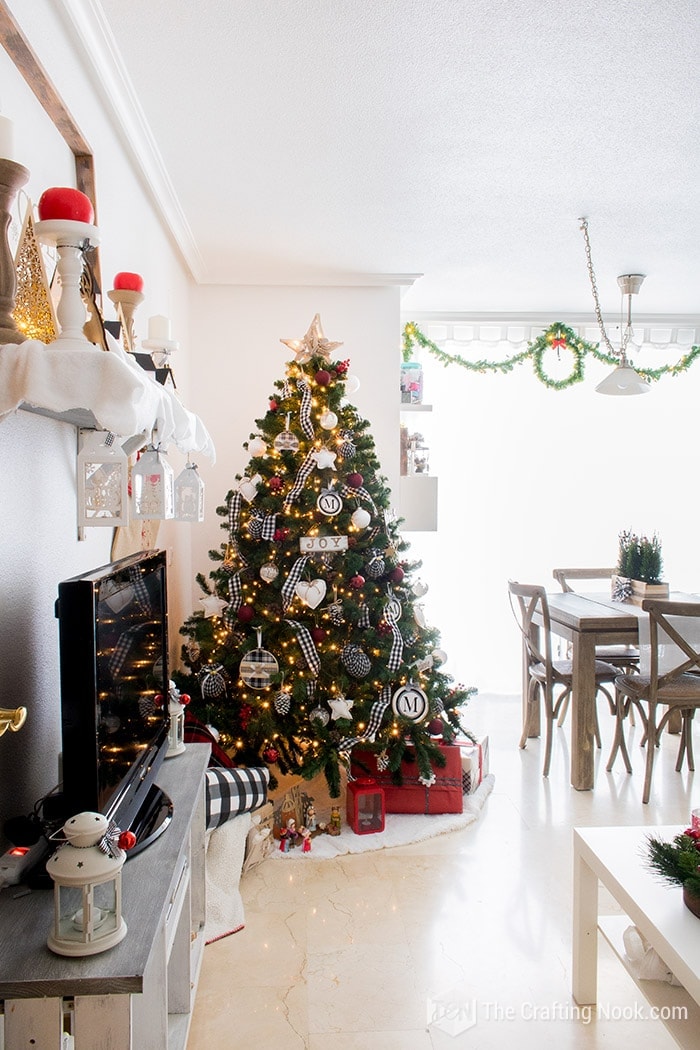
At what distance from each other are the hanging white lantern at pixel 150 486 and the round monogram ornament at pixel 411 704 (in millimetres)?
1583

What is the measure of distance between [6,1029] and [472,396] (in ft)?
14.7

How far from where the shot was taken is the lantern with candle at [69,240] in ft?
4.20

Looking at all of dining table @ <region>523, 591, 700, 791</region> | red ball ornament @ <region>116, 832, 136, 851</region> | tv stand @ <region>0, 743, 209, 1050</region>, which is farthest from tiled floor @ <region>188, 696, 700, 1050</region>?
red ball ornament @ <region>116, 832, 136, 851</region>

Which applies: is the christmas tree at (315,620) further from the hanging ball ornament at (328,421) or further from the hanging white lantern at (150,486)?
the hanging white lantern at (150,486)

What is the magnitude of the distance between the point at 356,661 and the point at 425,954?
1.13 meters

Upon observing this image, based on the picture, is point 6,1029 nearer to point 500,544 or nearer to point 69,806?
point 69,806

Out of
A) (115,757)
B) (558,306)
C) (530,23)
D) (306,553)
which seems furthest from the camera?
(558,306)

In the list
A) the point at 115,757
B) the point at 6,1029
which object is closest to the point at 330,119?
the point at 115,757

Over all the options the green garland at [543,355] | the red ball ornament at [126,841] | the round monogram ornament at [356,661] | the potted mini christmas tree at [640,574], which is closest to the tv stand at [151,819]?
the red ball ornament at [126,841]

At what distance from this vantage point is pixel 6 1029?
3.78 ft

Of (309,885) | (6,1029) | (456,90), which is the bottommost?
(309,885)

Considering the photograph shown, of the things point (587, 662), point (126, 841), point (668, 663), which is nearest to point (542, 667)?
point (587, 662)

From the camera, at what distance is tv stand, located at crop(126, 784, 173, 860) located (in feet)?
5.22

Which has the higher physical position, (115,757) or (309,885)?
(115,757)
